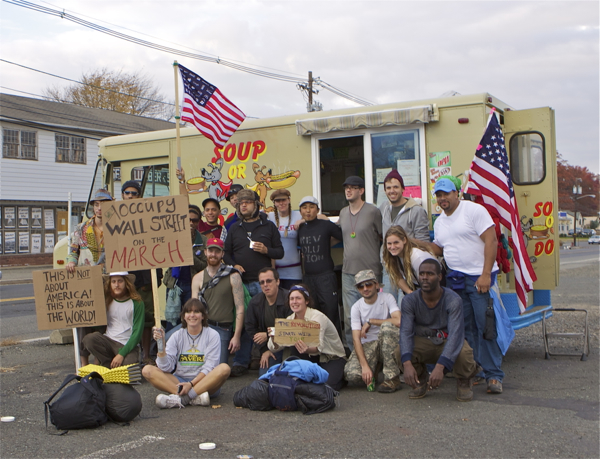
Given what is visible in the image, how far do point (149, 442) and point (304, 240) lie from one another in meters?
3.07

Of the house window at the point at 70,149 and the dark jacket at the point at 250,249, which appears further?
the house window at the point at 70,149

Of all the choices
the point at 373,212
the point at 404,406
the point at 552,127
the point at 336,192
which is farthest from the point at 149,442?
the point at 552,127

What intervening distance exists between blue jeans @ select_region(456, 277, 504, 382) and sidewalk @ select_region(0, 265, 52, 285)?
57.7 feet

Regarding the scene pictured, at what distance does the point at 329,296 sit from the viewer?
680 centimetres

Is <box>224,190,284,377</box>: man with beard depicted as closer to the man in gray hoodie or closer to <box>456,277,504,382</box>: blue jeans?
the man in gray hoodie

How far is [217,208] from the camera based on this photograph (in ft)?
25.2

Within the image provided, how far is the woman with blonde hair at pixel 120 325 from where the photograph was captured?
637 centimetres

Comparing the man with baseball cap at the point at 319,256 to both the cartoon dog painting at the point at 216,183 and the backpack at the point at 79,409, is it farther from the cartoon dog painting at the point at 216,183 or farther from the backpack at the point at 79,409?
the backpack at the point at 79,409

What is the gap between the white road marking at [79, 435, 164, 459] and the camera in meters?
4.14

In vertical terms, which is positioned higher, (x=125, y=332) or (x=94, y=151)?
(x=94, y=151)

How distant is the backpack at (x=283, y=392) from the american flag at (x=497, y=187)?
2.70 meters

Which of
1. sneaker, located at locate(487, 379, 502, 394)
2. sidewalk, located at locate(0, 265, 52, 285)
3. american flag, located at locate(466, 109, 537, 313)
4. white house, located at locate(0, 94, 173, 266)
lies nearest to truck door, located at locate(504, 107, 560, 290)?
american flag, located at locate(466, 109, 537, 313)

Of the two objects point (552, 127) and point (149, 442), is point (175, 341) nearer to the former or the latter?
point (149, 442)

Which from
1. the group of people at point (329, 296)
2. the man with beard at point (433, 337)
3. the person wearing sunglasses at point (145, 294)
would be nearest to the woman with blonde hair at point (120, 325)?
the group of people at point (329, 296)
